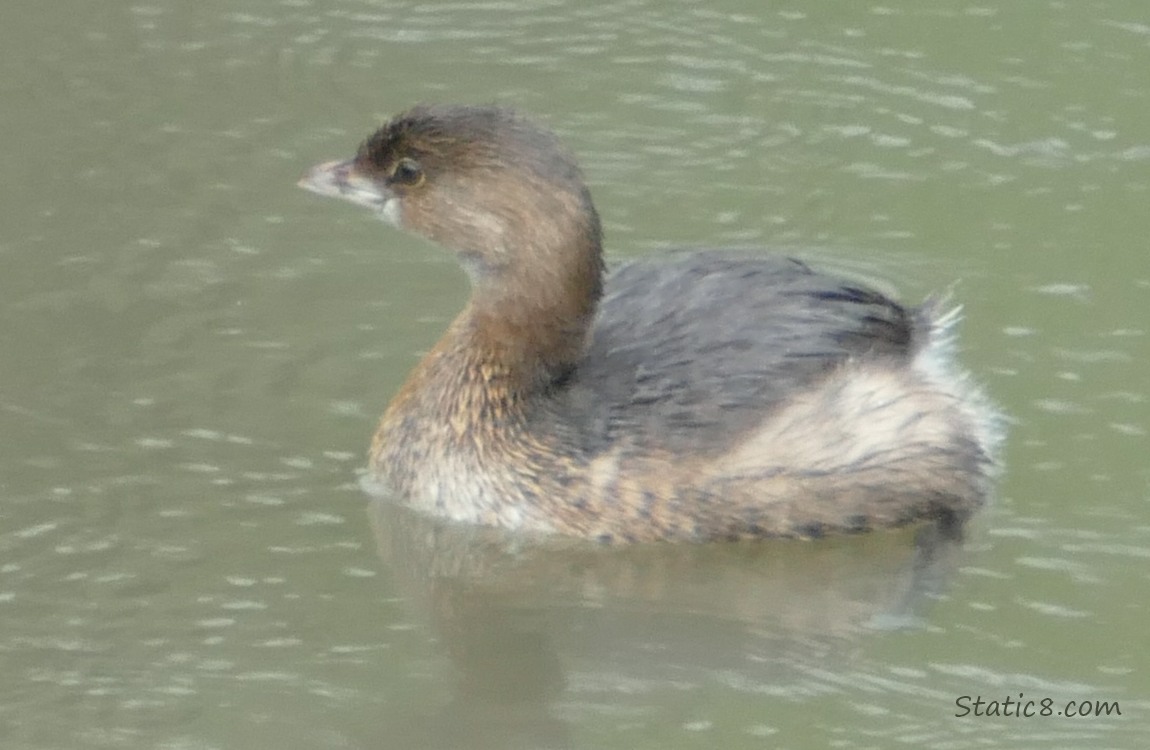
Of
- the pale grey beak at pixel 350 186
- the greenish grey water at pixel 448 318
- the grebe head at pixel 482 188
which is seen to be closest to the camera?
the greenish grey water at pixel 448 318

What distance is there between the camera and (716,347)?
23.4 feet

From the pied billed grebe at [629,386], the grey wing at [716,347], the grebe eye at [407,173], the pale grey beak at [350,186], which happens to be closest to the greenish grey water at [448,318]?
the pied billed grebe at [629,386]

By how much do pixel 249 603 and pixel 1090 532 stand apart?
2.40 m

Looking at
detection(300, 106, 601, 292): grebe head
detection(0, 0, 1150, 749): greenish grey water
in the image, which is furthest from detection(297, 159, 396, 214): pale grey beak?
detection(0, 0, 1150, 749): greenish grey water

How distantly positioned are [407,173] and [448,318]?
3.48 feet

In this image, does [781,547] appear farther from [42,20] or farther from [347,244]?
[42,20]

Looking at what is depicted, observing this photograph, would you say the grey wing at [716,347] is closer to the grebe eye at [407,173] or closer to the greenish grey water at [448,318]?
the greenish grey water at [448,318]

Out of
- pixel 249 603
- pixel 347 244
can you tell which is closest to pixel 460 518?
pixel 249 603

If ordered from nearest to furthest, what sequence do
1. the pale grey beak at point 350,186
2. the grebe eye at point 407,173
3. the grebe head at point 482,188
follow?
1. the grebe head at point 482,188
2. the grebe eye at point 407,173
3. the pale grey beak at point 350,186

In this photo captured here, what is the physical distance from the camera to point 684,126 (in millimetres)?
9516

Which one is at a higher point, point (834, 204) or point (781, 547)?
point (834, 204)

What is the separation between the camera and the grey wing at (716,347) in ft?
23.2

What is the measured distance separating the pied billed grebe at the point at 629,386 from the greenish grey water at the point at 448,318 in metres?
0.15

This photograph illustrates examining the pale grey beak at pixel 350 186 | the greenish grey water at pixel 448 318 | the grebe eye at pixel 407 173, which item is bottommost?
the greenish grey water at pixel 448 318
